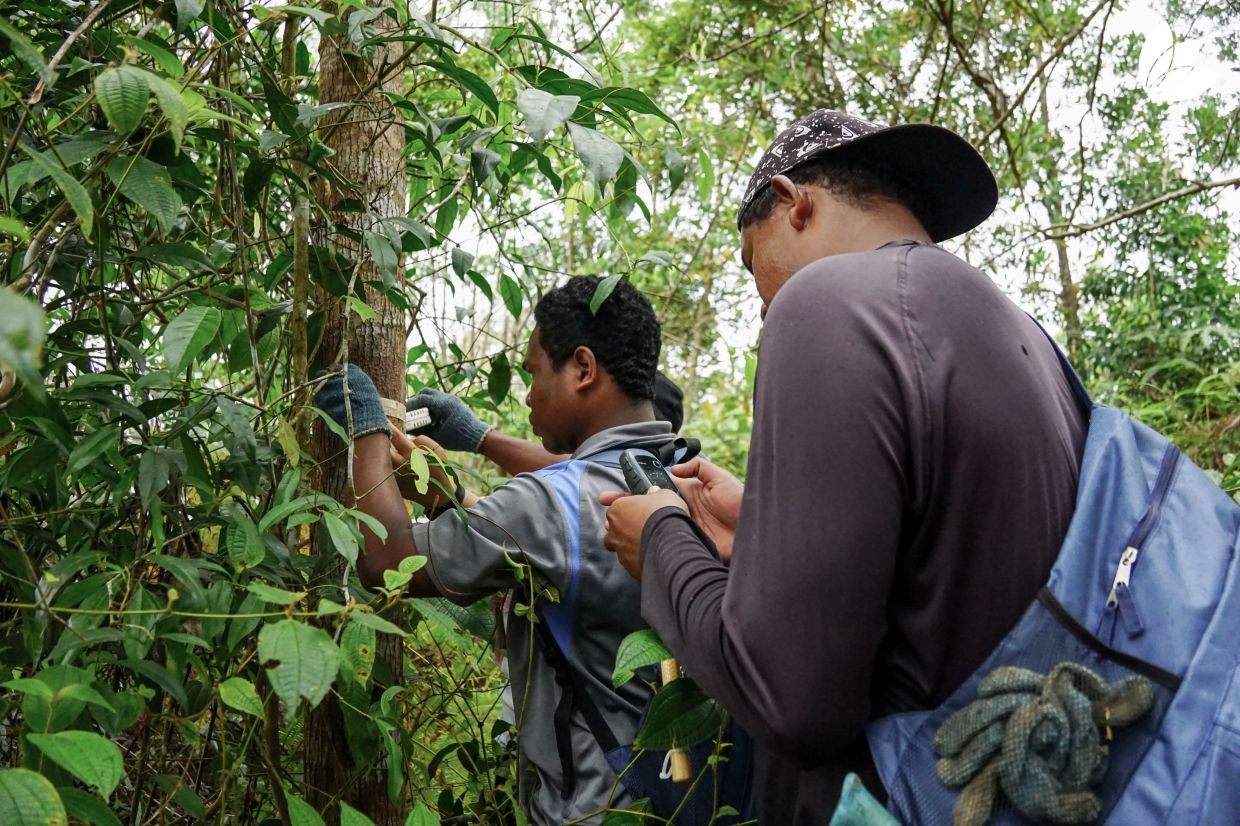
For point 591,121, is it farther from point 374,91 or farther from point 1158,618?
point 1158,618

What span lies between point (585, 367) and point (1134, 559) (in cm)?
126

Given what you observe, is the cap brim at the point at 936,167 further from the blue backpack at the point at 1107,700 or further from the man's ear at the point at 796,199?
the blue backpack at the point at 1107,700

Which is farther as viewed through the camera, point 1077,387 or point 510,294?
point 510,294

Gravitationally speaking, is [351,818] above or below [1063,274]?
below

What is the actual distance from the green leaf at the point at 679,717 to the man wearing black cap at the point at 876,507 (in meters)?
0.20

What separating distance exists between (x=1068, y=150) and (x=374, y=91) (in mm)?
9078

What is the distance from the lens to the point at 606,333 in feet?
7.13

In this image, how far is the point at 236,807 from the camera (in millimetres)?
1674

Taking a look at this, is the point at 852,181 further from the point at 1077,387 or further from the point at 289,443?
the point at 289,443

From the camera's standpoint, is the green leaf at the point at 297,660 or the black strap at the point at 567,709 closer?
the green leaf at the point at 297,660

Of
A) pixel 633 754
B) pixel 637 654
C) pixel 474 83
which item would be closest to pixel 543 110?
pixel 474 83

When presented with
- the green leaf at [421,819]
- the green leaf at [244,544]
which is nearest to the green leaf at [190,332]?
the green leaf at [244,544]

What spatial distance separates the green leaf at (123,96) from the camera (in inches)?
40.1

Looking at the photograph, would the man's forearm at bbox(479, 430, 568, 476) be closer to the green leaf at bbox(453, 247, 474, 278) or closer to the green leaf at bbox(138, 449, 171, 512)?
the green leaf at bbox(453, 247, 474, 278)
